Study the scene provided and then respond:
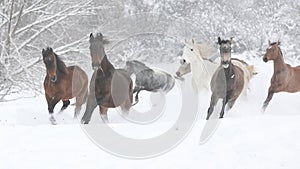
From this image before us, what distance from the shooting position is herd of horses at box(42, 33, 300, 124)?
796 cm

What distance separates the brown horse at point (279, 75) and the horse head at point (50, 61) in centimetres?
384

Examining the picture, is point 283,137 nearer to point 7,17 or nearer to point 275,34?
point 7,17

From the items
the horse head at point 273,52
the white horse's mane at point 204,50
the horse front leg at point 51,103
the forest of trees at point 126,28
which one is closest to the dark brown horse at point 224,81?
the horse head at point 273,52

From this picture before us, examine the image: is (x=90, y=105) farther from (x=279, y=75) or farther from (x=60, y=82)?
(x=279, y=75)

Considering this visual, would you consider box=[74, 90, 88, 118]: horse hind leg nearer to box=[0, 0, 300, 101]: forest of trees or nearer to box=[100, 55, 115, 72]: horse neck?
box=[100, 55, 115, 72]: horse neck

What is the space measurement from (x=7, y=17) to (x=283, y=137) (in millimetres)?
8289

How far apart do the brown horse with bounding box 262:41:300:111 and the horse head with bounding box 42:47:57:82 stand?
3.84 m

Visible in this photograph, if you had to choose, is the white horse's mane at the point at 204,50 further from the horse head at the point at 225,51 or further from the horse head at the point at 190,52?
the horse head at the point at 225,51

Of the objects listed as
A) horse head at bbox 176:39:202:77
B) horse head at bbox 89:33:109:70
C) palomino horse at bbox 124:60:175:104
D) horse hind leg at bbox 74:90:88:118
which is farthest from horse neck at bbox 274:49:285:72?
horse hind leg at bbox 74:90:88:118

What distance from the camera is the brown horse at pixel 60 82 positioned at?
331 inches

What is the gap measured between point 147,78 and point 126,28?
17.9ft

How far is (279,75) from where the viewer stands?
31.0 ft

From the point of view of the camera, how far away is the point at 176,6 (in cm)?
2203

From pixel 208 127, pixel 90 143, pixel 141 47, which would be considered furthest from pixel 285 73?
pixel 141 47
